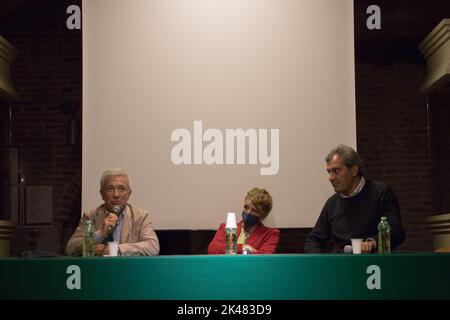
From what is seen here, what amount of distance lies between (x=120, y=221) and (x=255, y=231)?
2.71 ft

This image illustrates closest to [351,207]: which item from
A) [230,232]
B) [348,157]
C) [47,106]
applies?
[348,157]

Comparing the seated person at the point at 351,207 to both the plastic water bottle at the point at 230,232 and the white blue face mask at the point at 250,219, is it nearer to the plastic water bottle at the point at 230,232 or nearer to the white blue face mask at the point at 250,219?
the white blue face mask at the point at 250,219

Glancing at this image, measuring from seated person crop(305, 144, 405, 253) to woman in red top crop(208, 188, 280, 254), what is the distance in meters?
0.26

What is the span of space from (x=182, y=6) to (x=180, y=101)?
2.23 feet

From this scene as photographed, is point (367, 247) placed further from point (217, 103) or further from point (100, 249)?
point (217, 103)

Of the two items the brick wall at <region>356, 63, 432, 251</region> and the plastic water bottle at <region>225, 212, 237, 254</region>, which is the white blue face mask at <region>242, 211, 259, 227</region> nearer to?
the plastic water bottle at <region>225, 212, 237, 254</region>

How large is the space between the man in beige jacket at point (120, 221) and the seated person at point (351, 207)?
929mm

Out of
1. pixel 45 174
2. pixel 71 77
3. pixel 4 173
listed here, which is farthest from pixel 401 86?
pixel 4 173

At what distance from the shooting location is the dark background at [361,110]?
5023 mm

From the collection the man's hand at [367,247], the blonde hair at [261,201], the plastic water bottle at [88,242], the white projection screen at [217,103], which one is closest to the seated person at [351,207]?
the blonde hair at [261,201]

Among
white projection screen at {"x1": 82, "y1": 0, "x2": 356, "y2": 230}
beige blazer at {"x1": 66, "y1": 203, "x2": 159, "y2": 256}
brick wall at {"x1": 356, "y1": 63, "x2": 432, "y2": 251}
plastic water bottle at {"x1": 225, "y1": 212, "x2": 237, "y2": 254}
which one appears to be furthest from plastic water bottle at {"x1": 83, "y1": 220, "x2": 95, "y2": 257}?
brick wall at {"x1": 356, "y1": 63, "x2": 432, "y2": 251}

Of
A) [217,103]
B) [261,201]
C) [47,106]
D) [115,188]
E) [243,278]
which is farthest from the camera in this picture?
[47,106]

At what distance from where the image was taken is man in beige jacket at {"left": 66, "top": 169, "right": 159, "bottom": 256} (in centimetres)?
351

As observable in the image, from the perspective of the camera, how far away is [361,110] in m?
5.15
